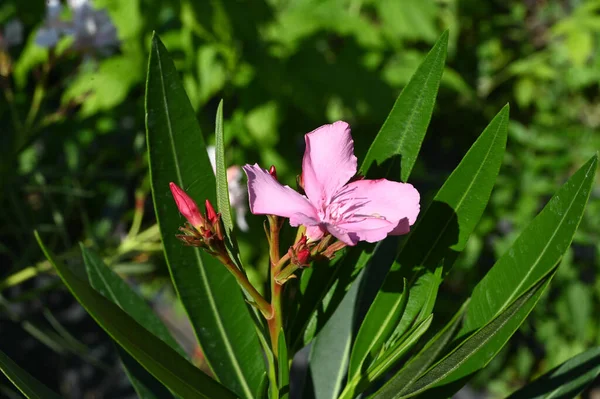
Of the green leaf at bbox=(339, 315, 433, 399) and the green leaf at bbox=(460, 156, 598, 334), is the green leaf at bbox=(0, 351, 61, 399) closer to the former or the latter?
the green leaf at bbox=(339, 315, 433, 399)

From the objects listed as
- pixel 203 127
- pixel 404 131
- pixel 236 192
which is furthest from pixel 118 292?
pixel 203 127

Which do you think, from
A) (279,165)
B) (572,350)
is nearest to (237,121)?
(279,165)

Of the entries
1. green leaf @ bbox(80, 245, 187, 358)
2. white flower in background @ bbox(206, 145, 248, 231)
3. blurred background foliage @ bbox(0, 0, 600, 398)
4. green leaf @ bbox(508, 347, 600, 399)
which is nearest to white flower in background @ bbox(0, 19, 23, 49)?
blurred background foliage @ bbox(0, 0, 600, 398)

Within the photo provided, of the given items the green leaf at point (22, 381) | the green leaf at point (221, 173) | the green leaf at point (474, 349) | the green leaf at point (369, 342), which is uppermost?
the green leaf at point (221, 173)

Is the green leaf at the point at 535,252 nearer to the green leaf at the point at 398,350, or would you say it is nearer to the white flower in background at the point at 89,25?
the green leaf at the point at 398,350

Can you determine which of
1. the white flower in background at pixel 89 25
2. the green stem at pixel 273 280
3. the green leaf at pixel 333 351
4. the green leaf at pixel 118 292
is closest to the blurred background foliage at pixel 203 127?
the white flower in background at pixel 89 25

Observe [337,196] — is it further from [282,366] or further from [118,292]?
[118,292]
